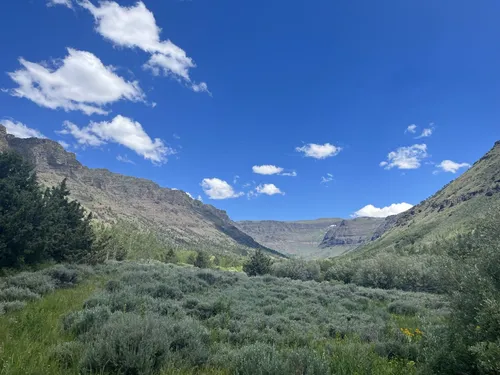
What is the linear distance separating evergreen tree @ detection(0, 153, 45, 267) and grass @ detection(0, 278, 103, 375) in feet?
46.4

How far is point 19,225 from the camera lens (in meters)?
21.9

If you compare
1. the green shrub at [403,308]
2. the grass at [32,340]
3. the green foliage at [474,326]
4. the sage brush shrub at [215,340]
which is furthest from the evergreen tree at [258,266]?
the green foliage at [474,326]

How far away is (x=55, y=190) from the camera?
36250 mm

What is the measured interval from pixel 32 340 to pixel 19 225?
19.5 meters

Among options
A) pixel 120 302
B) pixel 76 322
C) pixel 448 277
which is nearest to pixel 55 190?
pixel 120 302

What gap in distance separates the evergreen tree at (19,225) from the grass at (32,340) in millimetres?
14139

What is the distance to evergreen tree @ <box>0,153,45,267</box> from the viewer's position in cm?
2112

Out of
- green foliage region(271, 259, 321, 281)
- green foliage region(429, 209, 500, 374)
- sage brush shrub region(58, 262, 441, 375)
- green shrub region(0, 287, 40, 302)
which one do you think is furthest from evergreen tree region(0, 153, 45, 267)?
green foliage region(271, 259, 321, 281)

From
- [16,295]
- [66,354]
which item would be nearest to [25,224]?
[16,295]

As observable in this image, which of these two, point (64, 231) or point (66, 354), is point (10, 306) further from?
point (64, 231)

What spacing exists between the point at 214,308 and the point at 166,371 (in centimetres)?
697

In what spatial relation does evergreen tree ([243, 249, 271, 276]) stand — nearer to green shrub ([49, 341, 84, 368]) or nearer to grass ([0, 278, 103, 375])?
grass ([0, 278, 103, 375])

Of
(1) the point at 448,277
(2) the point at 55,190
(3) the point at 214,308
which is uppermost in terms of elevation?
(2) the point at 55,190

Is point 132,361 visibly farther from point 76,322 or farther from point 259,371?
point 76,322
